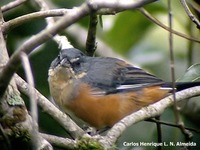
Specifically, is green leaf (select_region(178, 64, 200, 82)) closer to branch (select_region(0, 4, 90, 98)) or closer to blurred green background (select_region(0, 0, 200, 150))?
blurred green background (select_region(0, 0, 200, 150))

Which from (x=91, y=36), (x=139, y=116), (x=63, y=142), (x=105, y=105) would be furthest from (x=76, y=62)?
(x=63, y=142)

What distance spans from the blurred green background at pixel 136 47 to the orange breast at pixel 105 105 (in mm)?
156

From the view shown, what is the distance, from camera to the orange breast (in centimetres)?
418

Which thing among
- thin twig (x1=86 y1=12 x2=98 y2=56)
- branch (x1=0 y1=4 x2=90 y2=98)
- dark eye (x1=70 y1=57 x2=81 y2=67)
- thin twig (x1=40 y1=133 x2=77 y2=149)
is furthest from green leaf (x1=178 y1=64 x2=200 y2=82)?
branch (x1=0 y1=4 x2=90 y2=98)

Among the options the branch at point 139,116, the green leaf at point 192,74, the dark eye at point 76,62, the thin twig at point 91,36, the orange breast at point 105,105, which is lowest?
the branch at point 139,116

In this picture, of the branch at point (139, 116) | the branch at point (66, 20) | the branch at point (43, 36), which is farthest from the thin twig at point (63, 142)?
the branch at point (66, 20)

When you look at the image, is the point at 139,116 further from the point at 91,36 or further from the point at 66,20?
the point at 66,20

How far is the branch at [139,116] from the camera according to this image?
3260 mm

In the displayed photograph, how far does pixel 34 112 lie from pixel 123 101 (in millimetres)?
1983

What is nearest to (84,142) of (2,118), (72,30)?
(2,118)

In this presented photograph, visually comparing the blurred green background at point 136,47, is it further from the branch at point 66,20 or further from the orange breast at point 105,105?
the branch at point 66,20

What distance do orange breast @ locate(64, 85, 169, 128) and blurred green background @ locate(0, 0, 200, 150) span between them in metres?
0.16

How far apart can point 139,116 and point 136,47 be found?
1911 mm

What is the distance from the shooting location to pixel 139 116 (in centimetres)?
354
